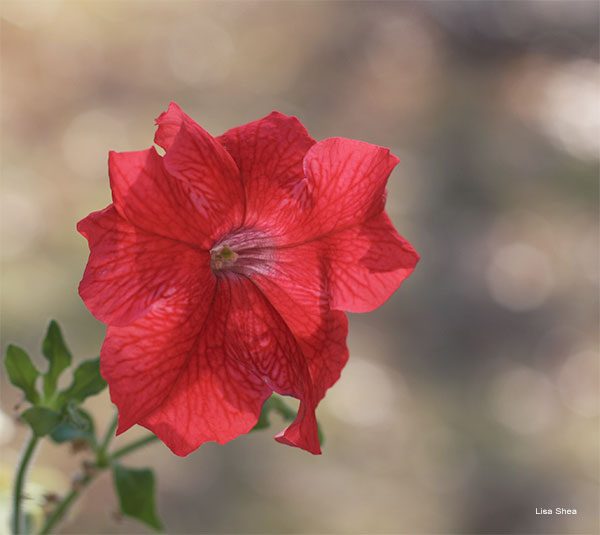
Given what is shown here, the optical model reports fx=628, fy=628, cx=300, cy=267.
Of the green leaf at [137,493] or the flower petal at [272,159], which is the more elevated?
the flower petal at [272,159]

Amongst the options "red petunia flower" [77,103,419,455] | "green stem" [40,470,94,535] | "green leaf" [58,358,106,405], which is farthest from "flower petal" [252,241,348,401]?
"green stem" [40,470,94,535]

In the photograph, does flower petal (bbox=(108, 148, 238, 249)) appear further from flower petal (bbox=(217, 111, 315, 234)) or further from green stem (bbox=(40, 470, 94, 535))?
green stem (bbox=(40, 470, 94, 535))

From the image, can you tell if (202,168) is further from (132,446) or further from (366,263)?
(132,446)

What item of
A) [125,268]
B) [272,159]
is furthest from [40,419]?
[272,159]

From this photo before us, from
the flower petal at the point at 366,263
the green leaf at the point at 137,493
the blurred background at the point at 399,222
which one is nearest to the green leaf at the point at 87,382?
the green leaf at the point at 137,493

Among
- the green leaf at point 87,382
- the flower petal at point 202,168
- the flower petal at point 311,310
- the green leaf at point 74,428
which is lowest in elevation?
the green leaf at point 74,428

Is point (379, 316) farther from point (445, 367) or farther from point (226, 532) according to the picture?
point (226, 532)

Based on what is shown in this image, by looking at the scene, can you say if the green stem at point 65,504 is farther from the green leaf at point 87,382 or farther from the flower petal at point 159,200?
the flower petal at point 159,200
